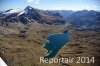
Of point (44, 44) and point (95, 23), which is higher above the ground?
point (95, 23)

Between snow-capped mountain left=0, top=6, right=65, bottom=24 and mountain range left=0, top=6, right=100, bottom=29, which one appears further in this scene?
snow-capped mountain left=0, top=6, right=65, bottom=24

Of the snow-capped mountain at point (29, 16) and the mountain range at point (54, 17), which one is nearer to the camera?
the mountain range at point (54, 17)

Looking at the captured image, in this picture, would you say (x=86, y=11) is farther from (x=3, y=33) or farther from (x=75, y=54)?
(x=3, y=33)

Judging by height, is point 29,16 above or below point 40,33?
above

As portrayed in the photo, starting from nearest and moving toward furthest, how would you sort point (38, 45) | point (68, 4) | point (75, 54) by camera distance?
point (68, 4)
point (75, 54)
point (38, 45)

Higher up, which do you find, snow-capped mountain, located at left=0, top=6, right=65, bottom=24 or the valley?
snow-capped mountain, located at left=0, top=6, right=65, bottom=24

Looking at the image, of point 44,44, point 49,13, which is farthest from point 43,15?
point 44,44

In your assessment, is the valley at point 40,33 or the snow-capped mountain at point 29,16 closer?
the valley at point 40,33

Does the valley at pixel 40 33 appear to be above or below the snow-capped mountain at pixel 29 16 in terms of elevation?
below

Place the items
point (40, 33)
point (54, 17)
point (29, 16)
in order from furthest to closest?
point (29, 16) < point (54, 17) < point (40, 33)

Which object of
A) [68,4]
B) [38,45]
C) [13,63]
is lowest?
[13,63]

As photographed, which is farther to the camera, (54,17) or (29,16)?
(29,16)
